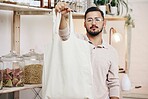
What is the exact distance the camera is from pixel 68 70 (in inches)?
59.0

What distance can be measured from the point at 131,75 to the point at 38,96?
2.22 meters

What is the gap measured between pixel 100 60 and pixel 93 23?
24 cm

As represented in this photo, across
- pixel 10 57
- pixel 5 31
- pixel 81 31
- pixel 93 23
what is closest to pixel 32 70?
pixel 10 57

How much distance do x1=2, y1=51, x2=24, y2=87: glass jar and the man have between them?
1.47 ft

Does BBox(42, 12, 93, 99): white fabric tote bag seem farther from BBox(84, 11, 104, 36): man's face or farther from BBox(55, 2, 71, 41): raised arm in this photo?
BBox(84, 11, 104, 36): man's face

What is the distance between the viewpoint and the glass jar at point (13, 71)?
5.41 ft

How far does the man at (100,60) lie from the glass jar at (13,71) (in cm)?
45

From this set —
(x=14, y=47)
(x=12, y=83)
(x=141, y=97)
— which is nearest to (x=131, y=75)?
(x=141, y=97)

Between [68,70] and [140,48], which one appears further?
[140,48]

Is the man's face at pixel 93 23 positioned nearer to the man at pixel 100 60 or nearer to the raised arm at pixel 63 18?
the man at pixel 100 60

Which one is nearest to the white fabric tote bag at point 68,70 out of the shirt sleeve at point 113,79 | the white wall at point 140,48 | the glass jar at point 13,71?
the glass jar at point 13,71

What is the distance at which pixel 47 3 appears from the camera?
1.97 meters

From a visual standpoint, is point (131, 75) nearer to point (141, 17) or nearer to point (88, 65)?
point (141, 17)

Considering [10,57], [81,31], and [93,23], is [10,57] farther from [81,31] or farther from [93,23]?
[81,31]
